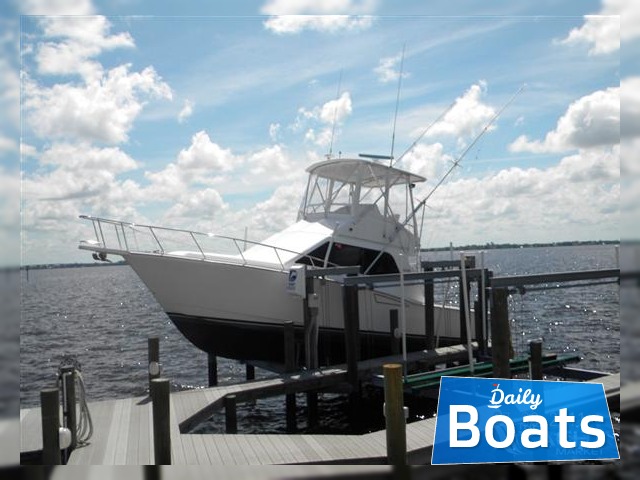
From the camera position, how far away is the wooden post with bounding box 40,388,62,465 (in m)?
5.37

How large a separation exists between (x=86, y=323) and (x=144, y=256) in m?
17.2

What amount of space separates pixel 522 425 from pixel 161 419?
343cm

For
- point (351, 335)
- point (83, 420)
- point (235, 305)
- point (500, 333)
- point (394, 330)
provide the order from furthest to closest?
point (394, 330) < point (235, 305) < point (351, 335) < point (500, 333) < point (83, 420)

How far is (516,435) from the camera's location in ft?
18.8

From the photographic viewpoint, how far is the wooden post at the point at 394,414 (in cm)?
543

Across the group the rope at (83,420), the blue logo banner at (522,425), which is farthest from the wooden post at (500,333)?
the rope at (83,420)

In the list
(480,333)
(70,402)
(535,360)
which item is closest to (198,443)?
(70,402)

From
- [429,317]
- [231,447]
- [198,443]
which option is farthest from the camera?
[429,317]

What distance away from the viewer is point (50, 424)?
5.45 meters

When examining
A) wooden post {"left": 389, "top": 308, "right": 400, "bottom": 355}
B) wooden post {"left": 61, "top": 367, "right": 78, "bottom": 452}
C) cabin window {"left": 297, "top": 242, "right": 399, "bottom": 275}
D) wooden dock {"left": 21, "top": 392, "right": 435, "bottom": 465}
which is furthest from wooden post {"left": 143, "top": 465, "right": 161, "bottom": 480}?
wooden post {"left": 389, "top": 308, "right": 400, "bottom": 355}

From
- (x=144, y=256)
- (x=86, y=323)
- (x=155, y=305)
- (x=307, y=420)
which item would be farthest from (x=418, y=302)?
(x=155, y=305)

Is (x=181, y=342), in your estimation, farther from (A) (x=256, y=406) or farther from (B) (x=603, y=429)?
(B) (x=603, y=429)

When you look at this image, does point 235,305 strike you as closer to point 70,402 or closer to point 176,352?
point 70,402

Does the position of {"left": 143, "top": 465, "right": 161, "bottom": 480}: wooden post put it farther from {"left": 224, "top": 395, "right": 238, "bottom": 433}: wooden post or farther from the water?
the water
